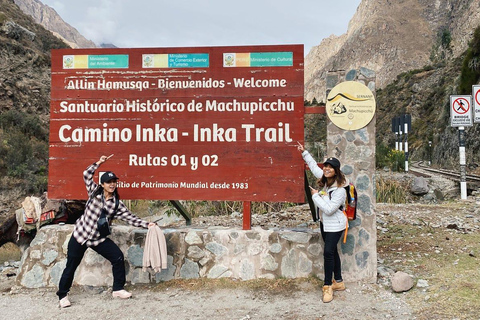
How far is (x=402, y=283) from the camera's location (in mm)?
4441

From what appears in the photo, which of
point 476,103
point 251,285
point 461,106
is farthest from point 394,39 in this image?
point 251,285

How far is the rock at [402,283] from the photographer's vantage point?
4441mm

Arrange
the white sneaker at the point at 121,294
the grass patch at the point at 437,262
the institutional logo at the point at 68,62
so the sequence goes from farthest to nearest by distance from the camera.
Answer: the institutional logo at the point at 68,62 → the white sneaker at the point at 121,294 → the grass patch at the point at 437,262

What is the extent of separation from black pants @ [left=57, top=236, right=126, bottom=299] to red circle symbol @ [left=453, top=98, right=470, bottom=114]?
34.8ft

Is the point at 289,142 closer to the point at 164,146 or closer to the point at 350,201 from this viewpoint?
the point at 350,201

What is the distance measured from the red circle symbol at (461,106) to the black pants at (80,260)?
10597 mm

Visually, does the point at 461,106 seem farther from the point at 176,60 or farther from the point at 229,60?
the point at 176,60

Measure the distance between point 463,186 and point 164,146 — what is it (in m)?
9.48

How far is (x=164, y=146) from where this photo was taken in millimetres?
5227

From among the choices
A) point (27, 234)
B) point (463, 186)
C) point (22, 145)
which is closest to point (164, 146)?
point (27, 234)

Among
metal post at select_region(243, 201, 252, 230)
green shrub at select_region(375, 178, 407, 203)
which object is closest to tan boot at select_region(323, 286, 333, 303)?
metal post at select_region(243, 201, 252, 230)

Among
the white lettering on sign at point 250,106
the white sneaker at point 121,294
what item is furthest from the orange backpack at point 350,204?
the white sneaker at point 121,294

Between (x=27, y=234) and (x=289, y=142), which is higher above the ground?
(x=289, y=142)

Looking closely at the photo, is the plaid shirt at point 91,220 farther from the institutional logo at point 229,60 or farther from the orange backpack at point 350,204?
the orange backpack at point 350,204
